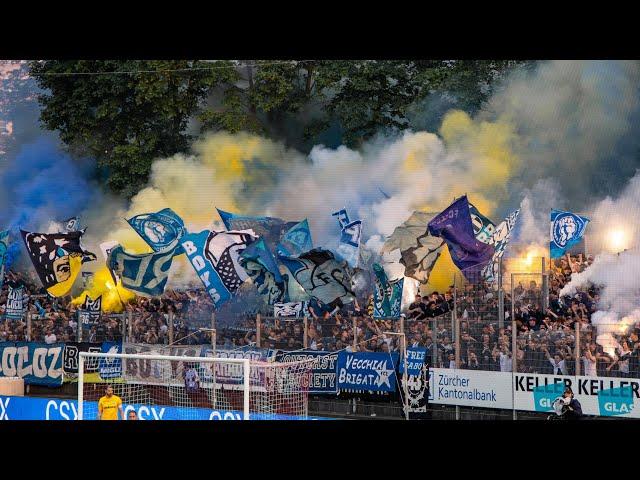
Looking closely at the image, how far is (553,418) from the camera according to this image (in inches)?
834

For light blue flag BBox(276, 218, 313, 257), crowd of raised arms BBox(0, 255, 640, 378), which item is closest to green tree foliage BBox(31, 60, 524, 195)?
light blue flag BBox(276, 218, 313, 257)

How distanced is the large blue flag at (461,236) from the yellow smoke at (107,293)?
9649 millimetres

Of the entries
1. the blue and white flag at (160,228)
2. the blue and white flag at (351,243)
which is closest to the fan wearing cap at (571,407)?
the blue and white flag at (351,243)

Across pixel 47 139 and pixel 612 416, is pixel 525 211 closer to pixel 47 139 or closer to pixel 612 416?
pixel 612 416

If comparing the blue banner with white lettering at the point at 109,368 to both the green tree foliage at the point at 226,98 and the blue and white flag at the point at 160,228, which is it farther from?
the green tree foliage at the point at 226,98

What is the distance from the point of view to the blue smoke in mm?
33312

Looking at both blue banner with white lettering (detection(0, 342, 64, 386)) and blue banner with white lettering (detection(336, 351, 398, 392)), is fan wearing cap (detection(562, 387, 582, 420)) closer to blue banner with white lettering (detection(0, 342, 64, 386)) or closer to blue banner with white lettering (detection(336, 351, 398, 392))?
blue banner with white lettering (detection(336, 351, 398, 392))

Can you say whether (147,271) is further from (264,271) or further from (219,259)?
(264,271)

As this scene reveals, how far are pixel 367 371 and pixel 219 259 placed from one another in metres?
7.40

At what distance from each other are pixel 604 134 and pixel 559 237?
2658 millimetres

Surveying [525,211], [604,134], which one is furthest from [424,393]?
[604,134]

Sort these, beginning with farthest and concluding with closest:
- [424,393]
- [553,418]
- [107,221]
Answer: [107,221]
[424,393]
[553,418]

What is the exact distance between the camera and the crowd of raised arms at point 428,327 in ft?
73.5

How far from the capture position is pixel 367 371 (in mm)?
24406
